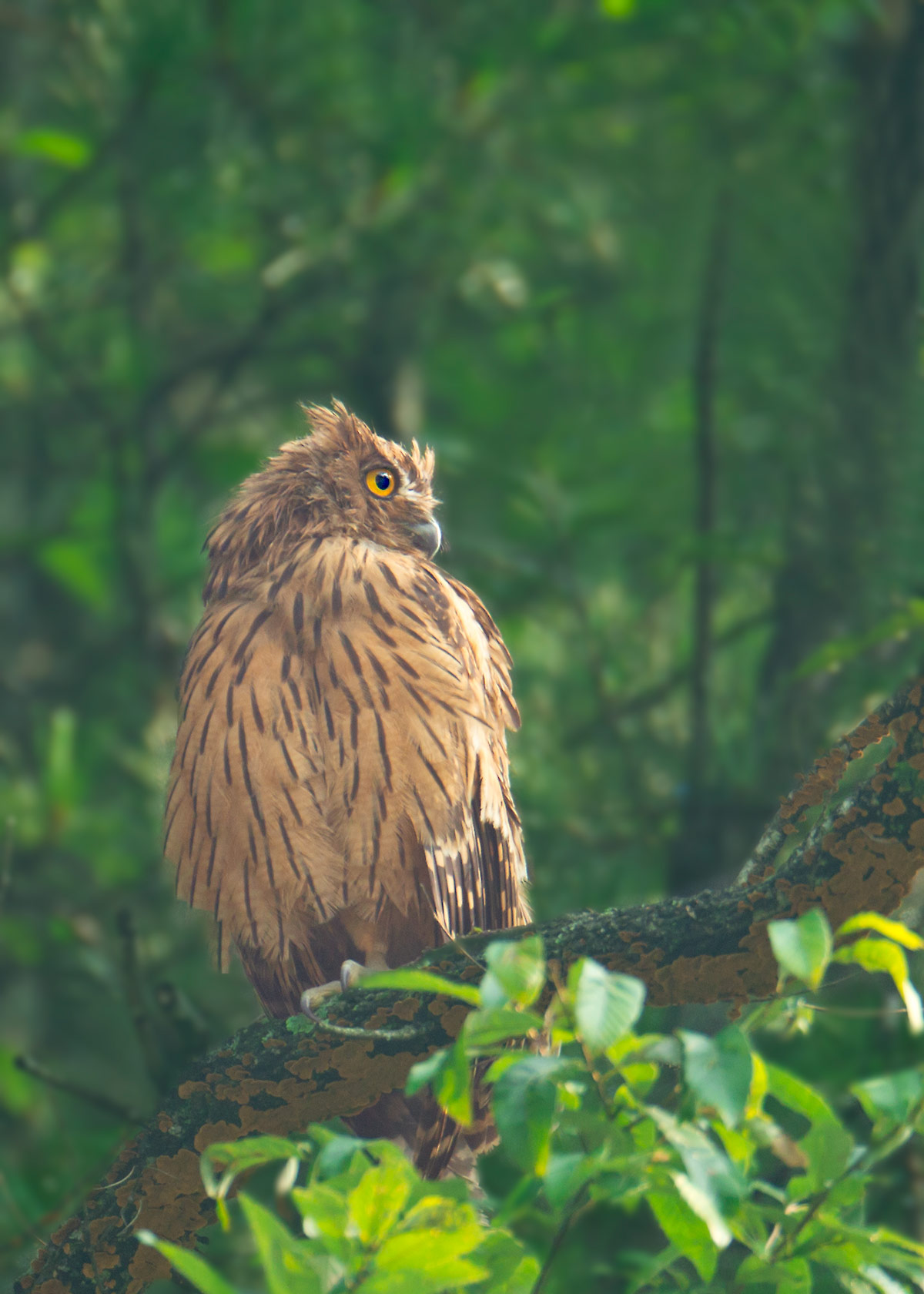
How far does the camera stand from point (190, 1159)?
8.45ft

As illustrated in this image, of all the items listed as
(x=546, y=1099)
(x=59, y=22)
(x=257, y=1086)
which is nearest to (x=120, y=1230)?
(x=257, y=1086)

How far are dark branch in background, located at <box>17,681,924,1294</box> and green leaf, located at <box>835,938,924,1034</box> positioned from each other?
0.50 metres

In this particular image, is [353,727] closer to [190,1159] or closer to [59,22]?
[190,1159]

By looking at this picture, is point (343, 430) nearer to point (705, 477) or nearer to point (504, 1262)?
point (705, 477)

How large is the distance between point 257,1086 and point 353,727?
89 cm

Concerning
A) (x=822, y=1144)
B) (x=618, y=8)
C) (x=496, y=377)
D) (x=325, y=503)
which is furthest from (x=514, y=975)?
(x=496, y=377)

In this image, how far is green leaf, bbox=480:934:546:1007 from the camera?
1529 mm

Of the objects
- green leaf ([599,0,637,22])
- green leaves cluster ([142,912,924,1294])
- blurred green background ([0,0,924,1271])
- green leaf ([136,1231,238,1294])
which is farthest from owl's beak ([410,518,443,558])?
green leaf ([599,0,637,22])

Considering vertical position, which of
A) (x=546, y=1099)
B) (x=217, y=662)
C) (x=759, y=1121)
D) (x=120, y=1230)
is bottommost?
(x=120, y=1230)

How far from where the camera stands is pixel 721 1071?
1.52 m

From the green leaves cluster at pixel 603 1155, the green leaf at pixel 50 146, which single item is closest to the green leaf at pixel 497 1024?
the green leaves cluster at pixel 603 1155

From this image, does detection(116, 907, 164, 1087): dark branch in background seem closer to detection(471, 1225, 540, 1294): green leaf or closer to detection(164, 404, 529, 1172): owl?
detection(164, 404, 529, 1172): owl

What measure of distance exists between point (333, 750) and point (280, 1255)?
166 cm

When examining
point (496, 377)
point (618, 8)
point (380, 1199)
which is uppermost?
point (618, 8)
